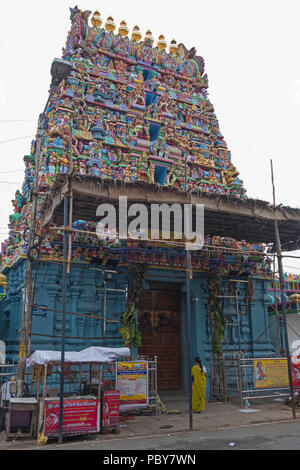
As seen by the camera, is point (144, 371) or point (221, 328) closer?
point (144, 371)

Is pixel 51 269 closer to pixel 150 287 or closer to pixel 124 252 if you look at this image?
pixel 124 252

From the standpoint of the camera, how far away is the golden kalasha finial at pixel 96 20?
1755 cm

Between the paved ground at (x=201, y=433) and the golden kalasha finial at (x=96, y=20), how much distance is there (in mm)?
15639

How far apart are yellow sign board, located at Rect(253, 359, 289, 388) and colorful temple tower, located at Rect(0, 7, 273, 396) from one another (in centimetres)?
223

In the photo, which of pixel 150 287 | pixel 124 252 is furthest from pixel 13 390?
pixel 150 287

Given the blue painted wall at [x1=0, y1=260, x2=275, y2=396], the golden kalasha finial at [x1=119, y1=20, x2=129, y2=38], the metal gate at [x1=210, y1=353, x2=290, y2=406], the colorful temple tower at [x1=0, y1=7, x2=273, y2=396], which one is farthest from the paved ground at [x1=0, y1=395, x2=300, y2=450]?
the golden kalasha finial at [x1=119, y1=20, x2=129, y2=38]

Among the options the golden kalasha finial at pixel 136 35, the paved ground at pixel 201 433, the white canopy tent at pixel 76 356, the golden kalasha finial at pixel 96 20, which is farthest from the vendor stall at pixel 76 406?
the golden kalasha finial at pixel 136 35

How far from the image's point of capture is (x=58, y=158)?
14.3 metres

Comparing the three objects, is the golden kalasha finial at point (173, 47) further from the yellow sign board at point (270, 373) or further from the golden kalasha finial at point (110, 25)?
the yellow sign board at point (270, 373)

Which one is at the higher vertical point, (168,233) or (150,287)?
(168,233)

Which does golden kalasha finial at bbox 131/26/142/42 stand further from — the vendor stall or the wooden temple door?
the vendor stall

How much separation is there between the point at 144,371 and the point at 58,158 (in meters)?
7.77

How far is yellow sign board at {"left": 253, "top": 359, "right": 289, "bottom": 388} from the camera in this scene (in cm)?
1253
